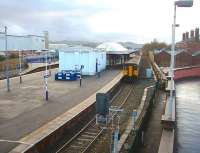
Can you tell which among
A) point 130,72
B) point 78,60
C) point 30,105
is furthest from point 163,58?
point 30,105

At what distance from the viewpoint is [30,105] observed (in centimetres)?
2038

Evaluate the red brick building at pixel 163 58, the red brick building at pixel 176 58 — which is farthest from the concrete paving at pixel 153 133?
the red brick building at pixel 176 58

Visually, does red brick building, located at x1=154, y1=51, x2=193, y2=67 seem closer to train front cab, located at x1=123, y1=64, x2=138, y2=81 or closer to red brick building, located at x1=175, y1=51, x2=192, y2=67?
red brick building, located at x1=175, y1=51, x2=192, y2=67

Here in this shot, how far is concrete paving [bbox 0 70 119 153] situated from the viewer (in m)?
14.8

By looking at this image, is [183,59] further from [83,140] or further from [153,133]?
[83,140]

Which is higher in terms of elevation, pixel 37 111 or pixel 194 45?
pixel 194 45

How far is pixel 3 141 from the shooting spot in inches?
530

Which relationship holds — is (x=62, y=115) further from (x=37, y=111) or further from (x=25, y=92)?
(x=25, y=92)

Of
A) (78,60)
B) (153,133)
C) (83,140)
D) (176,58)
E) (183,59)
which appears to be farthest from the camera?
(183,59)

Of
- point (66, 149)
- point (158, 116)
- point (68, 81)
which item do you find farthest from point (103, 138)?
point (68, 81)

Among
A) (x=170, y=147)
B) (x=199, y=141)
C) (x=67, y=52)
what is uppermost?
(x=67, y=52)

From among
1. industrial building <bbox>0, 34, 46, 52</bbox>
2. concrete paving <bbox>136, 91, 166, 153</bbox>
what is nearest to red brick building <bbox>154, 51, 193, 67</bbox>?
industrial building <bbox>0, 34, 46, 52</bbox>

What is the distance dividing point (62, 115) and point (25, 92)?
837 cm

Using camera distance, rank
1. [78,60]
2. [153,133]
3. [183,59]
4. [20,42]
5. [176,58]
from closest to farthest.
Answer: [153,133]
[20,42]
[78,60]
[176,58]
[183,59]
